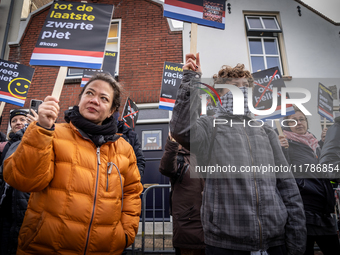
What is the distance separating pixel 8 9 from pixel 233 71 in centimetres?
738

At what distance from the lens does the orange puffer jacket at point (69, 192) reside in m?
1.16

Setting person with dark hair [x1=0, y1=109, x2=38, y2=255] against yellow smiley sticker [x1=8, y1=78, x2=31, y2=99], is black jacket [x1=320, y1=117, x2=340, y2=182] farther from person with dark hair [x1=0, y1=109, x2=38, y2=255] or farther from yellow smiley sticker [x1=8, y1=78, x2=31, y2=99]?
yellow smiley sticker [x1=8, y1=78, x2=31, y2=99]

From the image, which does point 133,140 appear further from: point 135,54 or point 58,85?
point 135,54

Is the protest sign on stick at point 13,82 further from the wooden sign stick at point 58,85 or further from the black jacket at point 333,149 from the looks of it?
the black jacket at point 333,149

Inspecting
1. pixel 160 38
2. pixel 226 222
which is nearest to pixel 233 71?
pixel 226 222

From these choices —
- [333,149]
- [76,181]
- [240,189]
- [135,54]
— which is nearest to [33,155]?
[76,181]

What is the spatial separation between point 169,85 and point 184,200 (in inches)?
130

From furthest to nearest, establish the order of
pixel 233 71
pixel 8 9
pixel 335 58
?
1. pixel 335 58
2. pixel 8 9
3. pixel 233 71

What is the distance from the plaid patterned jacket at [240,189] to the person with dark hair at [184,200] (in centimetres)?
61

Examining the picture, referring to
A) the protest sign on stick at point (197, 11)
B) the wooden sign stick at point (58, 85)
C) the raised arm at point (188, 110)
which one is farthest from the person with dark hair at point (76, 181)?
the protest sign on stick at point (197, 11)

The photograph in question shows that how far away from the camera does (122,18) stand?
719 cm

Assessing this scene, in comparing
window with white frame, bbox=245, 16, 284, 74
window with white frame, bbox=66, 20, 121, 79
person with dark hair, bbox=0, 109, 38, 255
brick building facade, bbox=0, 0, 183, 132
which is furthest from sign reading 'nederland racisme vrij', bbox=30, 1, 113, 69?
window with white frame, bbox=245, 16, 284, 74

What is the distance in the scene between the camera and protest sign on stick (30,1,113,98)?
212 cm

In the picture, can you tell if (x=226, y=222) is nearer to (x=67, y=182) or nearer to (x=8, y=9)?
(x=67, y=182)
